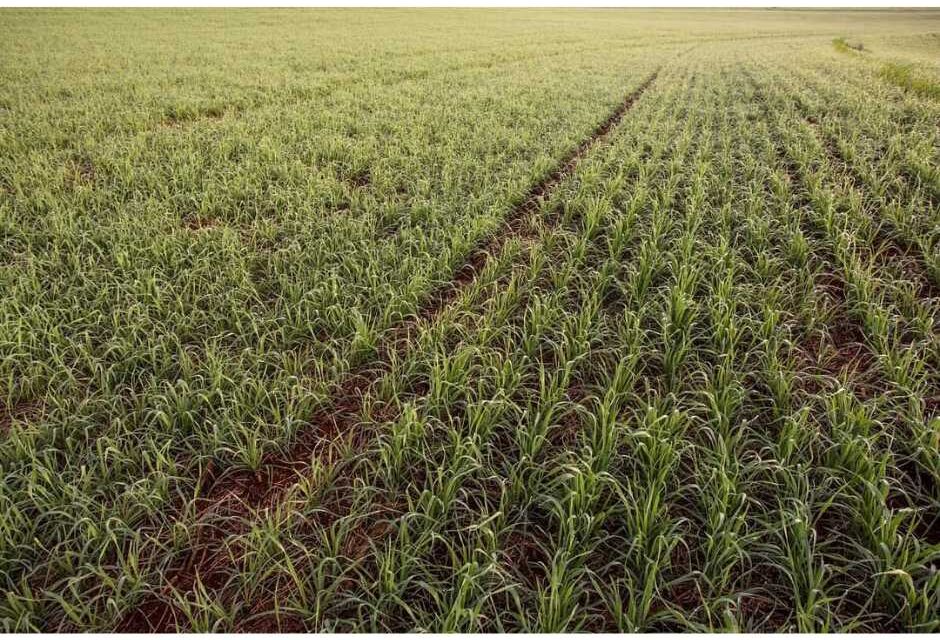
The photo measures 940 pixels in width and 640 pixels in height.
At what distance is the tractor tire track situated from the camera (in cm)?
238

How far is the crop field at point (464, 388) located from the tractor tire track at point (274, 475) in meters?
0.02

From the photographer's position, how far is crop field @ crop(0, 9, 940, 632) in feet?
7.75

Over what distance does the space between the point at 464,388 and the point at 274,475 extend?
129 cm

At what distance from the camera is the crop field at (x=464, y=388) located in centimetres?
236

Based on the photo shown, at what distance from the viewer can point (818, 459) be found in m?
2.97

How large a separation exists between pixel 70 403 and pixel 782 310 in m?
5.50

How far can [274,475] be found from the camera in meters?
3.06

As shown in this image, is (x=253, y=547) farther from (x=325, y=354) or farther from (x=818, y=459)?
(x=818, y=459)

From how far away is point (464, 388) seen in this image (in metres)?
3.45

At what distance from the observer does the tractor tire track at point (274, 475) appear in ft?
7.81

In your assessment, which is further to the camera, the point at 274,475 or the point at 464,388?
the point at 464,388

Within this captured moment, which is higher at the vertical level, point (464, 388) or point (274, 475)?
point (464, 388)

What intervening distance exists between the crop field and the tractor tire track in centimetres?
2

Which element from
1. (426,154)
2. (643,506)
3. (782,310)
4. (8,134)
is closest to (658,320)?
(782,310)
